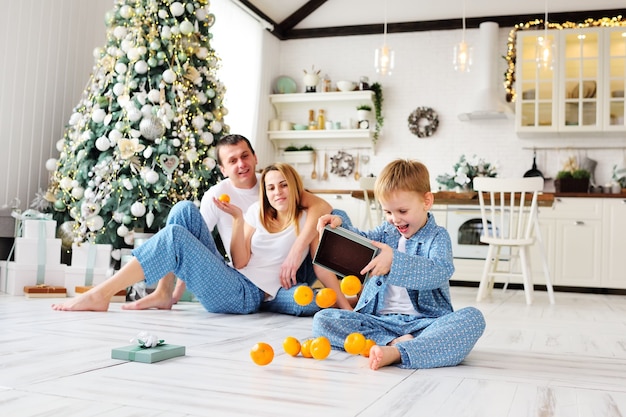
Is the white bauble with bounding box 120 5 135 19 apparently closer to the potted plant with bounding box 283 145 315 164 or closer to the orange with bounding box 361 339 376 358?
the orange with bounding box 361 339 376 358

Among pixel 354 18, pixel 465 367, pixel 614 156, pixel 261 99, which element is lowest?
pixel 465 367

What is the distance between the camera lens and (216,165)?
4.29m

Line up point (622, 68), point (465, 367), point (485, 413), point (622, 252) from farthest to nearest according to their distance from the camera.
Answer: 1. point (622, 68)
2. point (622, 252)
3. point (465, 367)
4. point (485, 413)

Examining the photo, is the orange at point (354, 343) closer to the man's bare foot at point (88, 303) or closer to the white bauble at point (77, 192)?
the man's bare foot at point (88, 303)

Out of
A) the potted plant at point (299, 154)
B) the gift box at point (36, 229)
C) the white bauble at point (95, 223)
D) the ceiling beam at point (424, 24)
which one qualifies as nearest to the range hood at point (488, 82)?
the ceiling beam at point (424, 24)

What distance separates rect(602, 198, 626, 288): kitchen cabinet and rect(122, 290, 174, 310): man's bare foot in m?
4.13

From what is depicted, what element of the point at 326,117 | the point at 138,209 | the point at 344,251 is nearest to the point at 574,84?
the point at 326,117

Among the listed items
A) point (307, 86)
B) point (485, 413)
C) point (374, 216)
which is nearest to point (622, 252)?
point (374, 216)

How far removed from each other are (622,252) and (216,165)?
367cm

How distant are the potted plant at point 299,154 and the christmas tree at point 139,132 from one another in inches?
117

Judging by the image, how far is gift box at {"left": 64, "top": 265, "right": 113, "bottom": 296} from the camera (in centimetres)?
374

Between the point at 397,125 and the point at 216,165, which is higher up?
the point at 397,125

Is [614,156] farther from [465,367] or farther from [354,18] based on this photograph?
[465,367]

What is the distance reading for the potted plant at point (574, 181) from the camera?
235 inches
